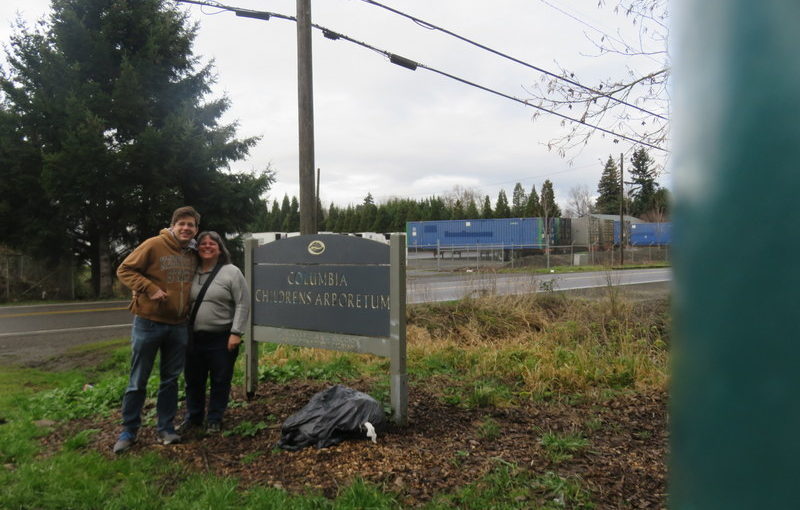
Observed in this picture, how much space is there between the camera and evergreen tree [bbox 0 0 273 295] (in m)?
18.1

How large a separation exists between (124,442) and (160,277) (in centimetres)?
127

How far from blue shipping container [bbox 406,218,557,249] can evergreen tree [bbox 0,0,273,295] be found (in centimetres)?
1970

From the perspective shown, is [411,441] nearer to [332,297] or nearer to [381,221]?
[332,297]

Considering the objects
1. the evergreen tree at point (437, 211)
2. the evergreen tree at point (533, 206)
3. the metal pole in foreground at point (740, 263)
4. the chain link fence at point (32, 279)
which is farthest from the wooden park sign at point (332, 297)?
the evergreen tree at point (437, 211)

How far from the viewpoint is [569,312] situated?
32.3ft

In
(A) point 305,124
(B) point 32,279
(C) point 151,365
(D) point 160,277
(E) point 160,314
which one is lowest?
(C) point 151,365

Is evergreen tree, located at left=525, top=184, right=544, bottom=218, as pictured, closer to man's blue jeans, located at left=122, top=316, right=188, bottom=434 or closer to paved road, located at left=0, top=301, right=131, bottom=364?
paved road, located at left=0, top=301, right=131, bottom=364

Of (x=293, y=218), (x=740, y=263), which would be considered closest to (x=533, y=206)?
(x=293, y=218)

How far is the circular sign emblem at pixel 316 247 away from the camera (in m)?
5.38

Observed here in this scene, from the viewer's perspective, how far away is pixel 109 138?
19188 mm

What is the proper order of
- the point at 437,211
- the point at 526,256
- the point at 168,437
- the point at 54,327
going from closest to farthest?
the point at 168,437 → the point at 54,327 → the point at 526,256 → the point at 437,211

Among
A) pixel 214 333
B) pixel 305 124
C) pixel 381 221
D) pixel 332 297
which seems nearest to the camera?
pixel 214 333

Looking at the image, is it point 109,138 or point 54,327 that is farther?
point 109,138

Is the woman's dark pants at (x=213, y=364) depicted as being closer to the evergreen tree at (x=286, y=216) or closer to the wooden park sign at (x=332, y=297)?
the wooden park sign at (x=332, y=297)
